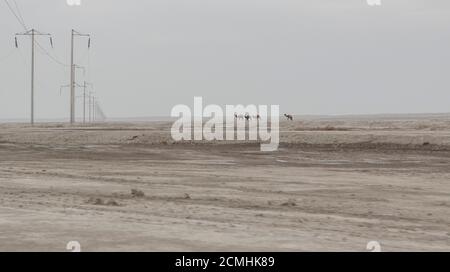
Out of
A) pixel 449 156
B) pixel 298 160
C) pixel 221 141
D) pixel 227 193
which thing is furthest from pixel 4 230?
pixel 221 141

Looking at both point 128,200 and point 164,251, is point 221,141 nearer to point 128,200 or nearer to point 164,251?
point 128,200

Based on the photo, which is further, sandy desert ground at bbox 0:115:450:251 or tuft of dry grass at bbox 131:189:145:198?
tuft of dry grass at bbox 131:189:145:198

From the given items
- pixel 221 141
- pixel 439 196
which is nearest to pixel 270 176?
pixel 439 196

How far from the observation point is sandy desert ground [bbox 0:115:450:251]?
457 inches

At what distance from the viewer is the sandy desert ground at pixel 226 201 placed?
1161 centimetres

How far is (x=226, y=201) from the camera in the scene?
17703 mm

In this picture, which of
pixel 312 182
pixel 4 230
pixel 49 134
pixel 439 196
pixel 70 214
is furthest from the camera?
pixel 49 134

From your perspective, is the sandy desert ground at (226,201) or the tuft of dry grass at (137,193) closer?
the sandy desert ground at (226,201)

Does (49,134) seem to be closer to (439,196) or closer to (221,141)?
(221,141)

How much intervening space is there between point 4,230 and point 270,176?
14115 mm

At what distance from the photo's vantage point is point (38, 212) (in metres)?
14.8

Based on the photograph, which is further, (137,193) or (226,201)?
(137,193)

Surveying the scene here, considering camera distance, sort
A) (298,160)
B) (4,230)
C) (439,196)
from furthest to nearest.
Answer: (298,160) < (439,196) < (4,230)
